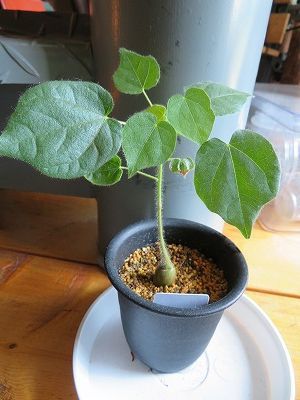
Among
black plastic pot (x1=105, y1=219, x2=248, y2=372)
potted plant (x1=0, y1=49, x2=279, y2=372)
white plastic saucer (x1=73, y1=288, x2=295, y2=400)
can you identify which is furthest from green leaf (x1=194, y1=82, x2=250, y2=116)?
white plastic saucer (x1=73, y1=288, x2=295, y2=400)

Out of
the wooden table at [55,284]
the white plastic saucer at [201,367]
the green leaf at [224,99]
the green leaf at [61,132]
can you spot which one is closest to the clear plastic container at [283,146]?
the wooden table at [55,284]

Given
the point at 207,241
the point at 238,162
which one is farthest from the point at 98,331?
the point at 238,162

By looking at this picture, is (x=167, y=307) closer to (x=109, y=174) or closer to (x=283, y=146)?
(x=109, y=174)

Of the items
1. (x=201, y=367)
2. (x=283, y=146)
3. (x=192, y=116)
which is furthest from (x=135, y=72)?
(x=283, y=146)

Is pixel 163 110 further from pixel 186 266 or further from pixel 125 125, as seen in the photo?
pixel 186 266

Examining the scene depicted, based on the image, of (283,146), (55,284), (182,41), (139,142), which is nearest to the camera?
(139,142)

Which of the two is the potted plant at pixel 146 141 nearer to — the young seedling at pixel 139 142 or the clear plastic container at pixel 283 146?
the young seedling at pixel 139 142
